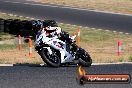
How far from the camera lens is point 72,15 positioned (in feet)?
124

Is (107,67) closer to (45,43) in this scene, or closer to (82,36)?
(45,43)

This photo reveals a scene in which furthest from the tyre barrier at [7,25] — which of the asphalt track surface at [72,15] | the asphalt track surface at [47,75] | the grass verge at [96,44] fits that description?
the asphalt track surface at [47,75]

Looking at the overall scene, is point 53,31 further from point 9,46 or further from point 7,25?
point 7,25

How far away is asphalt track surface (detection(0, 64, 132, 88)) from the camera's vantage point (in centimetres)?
1075

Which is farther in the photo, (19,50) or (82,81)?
(19,50)

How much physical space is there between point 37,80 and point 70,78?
87 cm

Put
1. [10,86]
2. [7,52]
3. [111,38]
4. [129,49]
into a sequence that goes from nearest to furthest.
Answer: [10,86], [7,52], [129,49], [111,38]

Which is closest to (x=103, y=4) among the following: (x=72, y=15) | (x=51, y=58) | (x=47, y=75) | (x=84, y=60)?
(x=72, y=15)

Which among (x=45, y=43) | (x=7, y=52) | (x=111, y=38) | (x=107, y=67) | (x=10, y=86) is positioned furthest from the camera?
(x=111, y=38)

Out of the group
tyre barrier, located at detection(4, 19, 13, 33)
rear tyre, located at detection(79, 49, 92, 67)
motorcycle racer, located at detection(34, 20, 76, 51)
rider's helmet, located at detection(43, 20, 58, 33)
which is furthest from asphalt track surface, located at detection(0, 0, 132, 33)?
rider's helmet, located at detection(43, 20, 58, 33)

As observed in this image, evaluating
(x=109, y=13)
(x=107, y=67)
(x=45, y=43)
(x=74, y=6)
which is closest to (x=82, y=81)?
(x=107, y=67)

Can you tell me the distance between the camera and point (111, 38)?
28938 mm

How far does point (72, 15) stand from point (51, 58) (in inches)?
937

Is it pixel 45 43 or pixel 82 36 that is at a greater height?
pixel 45 43
